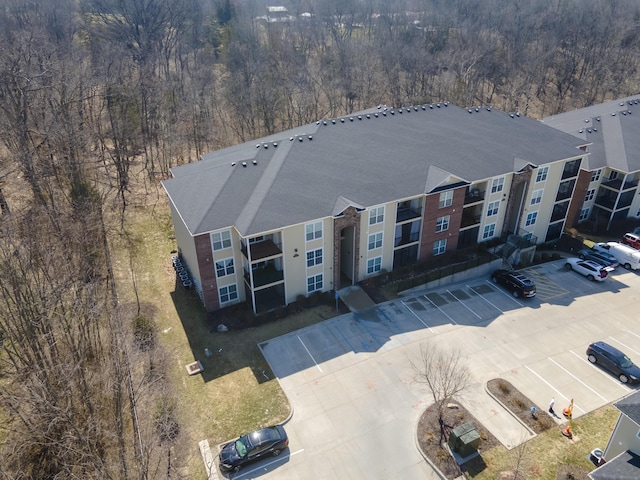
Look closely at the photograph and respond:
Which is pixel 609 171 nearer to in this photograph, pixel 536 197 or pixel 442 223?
pixel 536 197

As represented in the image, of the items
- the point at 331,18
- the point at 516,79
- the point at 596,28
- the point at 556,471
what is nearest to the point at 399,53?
the point at 516,79

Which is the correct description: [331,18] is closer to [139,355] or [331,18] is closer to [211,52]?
[211,52]

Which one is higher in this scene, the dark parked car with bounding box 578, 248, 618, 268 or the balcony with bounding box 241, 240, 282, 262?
the balcony with bounding box 241, 240, 282, 262

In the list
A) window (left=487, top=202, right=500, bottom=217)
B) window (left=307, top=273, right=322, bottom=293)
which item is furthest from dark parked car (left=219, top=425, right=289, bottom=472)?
window (left=487, top=202, right=500, bottom=217)

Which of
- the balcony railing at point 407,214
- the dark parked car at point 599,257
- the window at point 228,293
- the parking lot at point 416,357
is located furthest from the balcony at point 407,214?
the dark parked car at point 599,257

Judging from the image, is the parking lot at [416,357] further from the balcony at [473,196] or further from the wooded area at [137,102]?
the wooded area at [137,102]

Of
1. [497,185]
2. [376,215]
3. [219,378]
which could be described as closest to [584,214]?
[497,185]

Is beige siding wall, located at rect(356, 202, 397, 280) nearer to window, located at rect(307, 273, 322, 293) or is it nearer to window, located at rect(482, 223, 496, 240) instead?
window, located at rect(307, 273, 322, 293)
